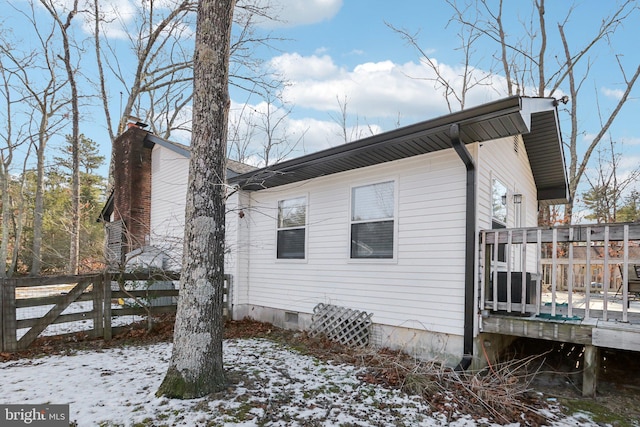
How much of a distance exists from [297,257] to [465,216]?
137 inches

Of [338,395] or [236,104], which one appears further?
[236,104]

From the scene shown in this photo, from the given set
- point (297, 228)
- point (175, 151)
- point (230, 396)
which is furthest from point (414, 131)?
point (175, 151)

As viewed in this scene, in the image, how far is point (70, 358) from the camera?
4883mm

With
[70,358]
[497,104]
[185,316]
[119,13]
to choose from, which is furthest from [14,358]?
[119,13]

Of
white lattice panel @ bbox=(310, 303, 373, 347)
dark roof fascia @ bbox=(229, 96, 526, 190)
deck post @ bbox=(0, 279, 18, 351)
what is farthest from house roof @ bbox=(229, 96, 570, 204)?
deck post @ bbox=(0, 279, 18, 351)

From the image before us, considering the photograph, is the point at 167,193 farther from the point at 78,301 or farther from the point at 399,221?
the point at 399,221

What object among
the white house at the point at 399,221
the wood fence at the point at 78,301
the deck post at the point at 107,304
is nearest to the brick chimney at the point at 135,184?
the wood fence at the point at 78,301

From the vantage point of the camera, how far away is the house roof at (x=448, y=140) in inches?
163

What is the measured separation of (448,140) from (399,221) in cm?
144

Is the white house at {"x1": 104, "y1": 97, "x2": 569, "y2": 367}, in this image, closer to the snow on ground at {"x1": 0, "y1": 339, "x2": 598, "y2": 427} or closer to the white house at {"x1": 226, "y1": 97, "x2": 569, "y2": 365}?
the white house at {"x1": 226, "y1": 97, "x2": 569, "y2": 365}

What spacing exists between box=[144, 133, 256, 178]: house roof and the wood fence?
8.84 ft

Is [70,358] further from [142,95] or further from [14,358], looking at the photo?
[142,95]

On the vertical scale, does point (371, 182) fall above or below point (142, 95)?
below

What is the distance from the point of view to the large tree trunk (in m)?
3.60
